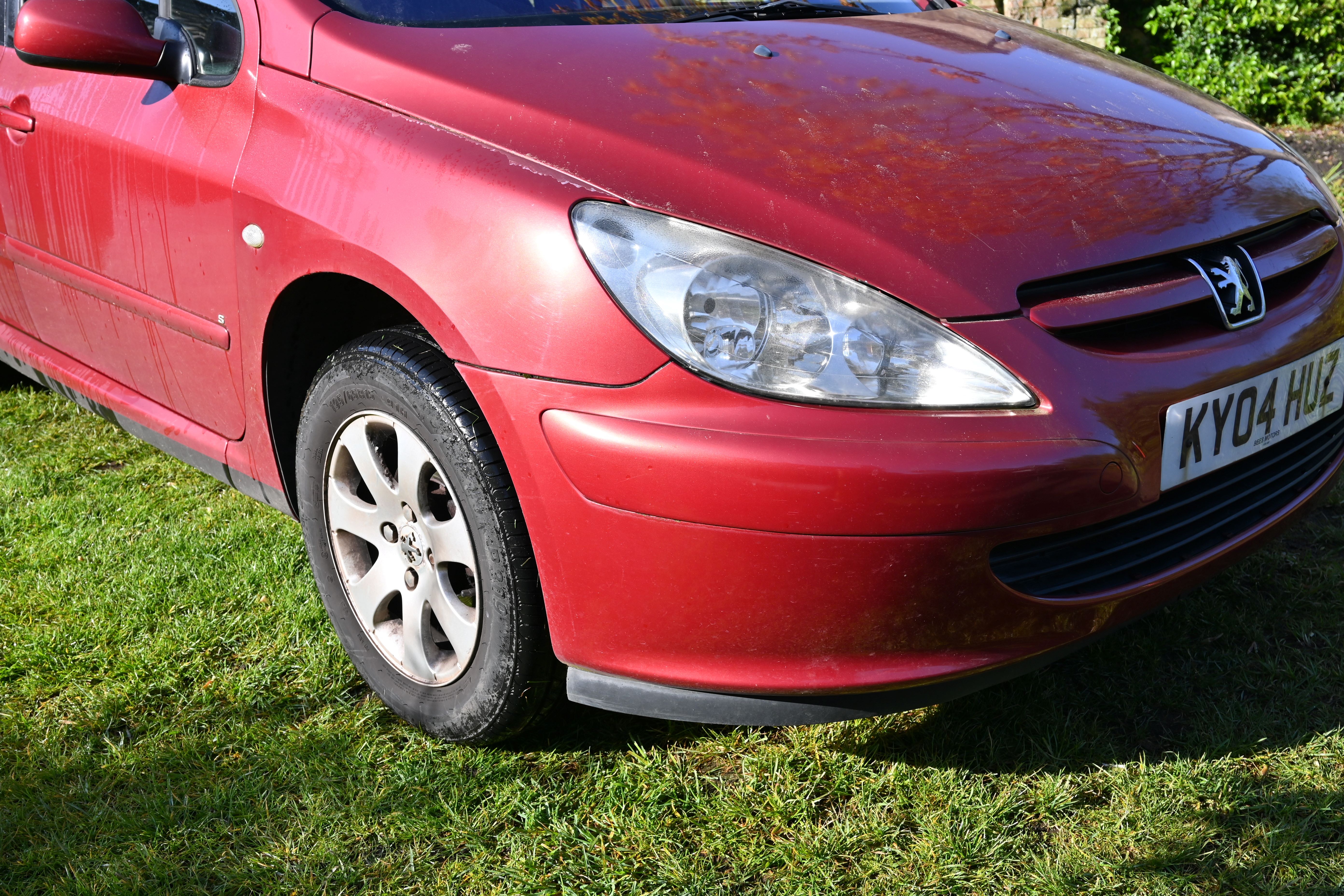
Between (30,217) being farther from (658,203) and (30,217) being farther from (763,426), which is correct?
(763,426)

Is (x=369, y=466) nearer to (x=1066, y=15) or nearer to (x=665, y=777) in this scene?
(x=665, y=777)

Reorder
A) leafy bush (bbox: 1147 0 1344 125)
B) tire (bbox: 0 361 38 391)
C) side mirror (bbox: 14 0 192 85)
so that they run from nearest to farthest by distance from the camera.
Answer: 1. side mirror (bbox: 14 0 192 85)
2. tire (bbox: 0 361 38 391)
3. leafy bush (bbox: 1147 0 1344 125)

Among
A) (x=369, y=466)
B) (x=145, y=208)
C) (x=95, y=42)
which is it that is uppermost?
(x=95, y=42)

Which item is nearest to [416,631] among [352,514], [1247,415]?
[352,514]

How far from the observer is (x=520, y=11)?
221 cm

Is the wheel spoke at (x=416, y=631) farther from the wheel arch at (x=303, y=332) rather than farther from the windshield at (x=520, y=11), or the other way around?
the windshield at (x=520, y=11)

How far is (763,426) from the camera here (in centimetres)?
154

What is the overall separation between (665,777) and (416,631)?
1.69ft

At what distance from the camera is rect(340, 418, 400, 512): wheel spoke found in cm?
203

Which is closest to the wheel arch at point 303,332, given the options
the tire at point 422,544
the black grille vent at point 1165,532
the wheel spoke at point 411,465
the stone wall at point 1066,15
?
the tire at point 422,544

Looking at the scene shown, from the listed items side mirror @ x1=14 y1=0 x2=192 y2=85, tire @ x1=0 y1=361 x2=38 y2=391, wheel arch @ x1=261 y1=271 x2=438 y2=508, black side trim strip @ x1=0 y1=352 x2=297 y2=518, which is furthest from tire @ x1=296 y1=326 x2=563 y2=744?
tire @ x1=0 y1=361 x2=38 y2=391

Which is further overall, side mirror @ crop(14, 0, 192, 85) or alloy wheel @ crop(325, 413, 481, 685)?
side mirror @ crop(14, 0, 192, 85)

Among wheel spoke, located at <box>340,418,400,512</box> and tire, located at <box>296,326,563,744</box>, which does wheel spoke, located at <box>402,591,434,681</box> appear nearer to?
tire, located at <box>296,326,563,744</box>

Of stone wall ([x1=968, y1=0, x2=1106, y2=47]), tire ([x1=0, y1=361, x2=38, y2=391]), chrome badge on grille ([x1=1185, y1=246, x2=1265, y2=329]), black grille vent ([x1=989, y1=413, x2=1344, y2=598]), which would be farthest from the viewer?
stone wall ([x1=968, y1=0, x2=1106, y2=47])
